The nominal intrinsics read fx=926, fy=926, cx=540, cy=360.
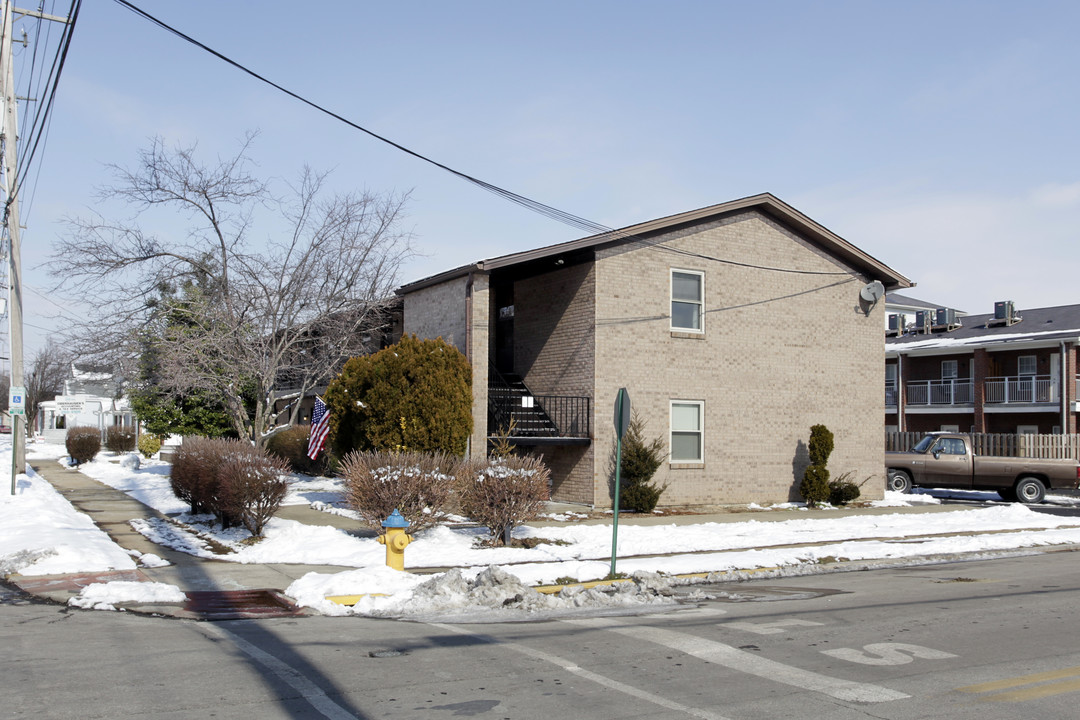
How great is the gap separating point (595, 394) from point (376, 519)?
691cm

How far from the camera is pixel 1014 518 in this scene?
1894 cm

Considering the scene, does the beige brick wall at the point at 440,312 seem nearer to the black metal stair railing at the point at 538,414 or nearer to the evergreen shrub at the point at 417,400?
the evergreen shrub at the point at 417,400

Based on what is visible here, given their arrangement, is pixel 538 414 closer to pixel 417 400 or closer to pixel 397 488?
pixel 417 400

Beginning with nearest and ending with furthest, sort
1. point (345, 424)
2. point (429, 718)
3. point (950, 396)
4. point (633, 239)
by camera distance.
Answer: point (429, 718) < point (345, 424) < point (633, 239) < point (950, 396)

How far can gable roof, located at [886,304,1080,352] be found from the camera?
36469 millimetres

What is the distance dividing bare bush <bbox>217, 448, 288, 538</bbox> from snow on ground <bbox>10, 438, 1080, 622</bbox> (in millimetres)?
448

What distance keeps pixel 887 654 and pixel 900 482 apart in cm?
2074

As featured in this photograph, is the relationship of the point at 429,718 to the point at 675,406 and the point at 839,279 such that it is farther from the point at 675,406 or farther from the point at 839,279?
the point at 839,279

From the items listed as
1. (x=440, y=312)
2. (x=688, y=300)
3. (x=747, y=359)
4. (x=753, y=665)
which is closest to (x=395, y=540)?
(x=753, y=665)

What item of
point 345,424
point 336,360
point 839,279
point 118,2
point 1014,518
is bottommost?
point 1014,518

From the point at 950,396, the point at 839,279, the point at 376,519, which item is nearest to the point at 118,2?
the point at 376,519

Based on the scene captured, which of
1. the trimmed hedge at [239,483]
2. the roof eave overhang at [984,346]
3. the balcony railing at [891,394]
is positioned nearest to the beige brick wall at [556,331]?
the trimmed hedge at [239,483]

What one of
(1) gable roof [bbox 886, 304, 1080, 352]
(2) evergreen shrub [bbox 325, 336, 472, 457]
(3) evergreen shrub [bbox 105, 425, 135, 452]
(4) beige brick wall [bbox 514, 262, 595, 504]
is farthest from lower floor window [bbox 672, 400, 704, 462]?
(3) evergreen shrub [bbox 105, 425, 135, 452]

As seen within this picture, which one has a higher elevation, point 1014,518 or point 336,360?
point 336,360
